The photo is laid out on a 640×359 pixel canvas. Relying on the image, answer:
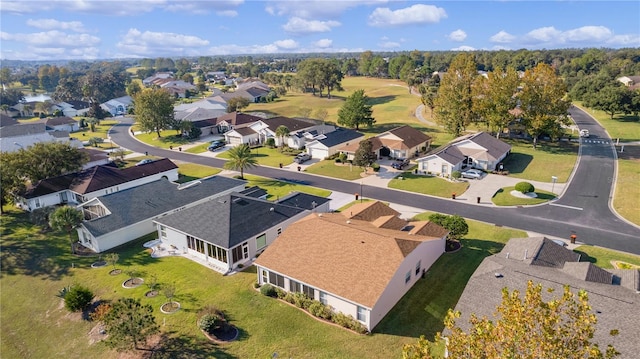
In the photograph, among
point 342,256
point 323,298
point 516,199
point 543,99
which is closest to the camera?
point 323,298

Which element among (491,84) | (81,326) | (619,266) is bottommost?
(81,326)

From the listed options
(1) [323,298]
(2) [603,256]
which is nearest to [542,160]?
(2) [603,256]

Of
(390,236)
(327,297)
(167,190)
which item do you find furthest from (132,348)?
(167,190)

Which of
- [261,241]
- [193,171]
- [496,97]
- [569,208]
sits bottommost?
[193,171]

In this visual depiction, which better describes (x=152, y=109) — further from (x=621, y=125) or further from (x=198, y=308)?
(x=621, y=125)

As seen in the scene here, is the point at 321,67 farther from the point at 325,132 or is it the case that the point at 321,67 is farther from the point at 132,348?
the point at 132,348

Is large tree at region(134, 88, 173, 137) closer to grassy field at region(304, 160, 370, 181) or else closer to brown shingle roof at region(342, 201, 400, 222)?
grassy field at region(304, 160, 370, 181)

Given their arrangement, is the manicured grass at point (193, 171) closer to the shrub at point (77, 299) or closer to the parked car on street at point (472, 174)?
the shrub at point (77, 299)
